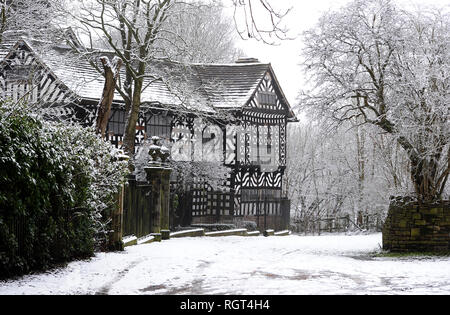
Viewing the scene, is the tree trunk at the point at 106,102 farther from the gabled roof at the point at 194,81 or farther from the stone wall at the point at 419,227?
the gabled roof at the point at 194,81

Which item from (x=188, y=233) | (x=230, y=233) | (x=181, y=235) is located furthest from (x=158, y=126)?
(x=181, y=235)

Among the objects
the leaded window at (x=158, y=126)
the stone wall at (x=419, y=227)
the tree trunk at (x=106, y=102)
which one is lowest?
the stone wall at (x=419, y=227)

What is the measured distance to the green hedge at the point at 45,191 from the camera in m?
6.66

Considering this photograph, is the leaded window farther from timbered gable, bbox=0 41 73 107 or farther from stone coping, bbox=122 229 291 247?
stone coping, bbox=122 229 291 247

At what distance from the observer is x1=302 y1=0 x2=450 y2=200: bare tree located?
475 inches

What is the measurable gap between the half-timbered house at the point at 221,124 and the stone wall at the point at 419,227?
9.56 meters

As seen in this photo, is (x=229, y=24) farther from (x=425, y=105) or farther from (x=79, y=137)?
(x=79, y=137)

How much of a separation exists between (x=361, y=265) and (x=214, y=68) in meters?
20.9

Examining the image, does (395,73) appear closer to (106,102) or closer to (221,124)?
(106,102)

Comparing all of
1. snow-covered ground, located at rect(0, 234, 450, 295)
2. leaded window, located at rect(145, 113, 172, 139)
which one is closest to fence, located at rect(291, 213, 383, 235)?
leaded window, located at rect(145, 113, 172, 139)

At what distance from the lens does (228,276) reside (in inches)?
318

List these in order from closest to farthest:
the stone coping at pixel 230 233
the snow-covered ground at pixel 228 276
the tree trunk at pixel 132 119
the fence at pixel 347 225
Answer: the snow-covered ground at pixel 228 276
the tree trunk at pixel 132 119
the stone coping at pixel 230 233
the fence at pixel 347 225

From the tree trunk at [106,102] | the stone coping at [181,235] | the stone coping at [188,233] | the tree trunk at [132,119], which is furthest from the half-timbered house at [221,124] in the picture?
the tree trunk at [106,102]

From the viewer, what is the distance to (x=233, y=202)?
84.4 feet
